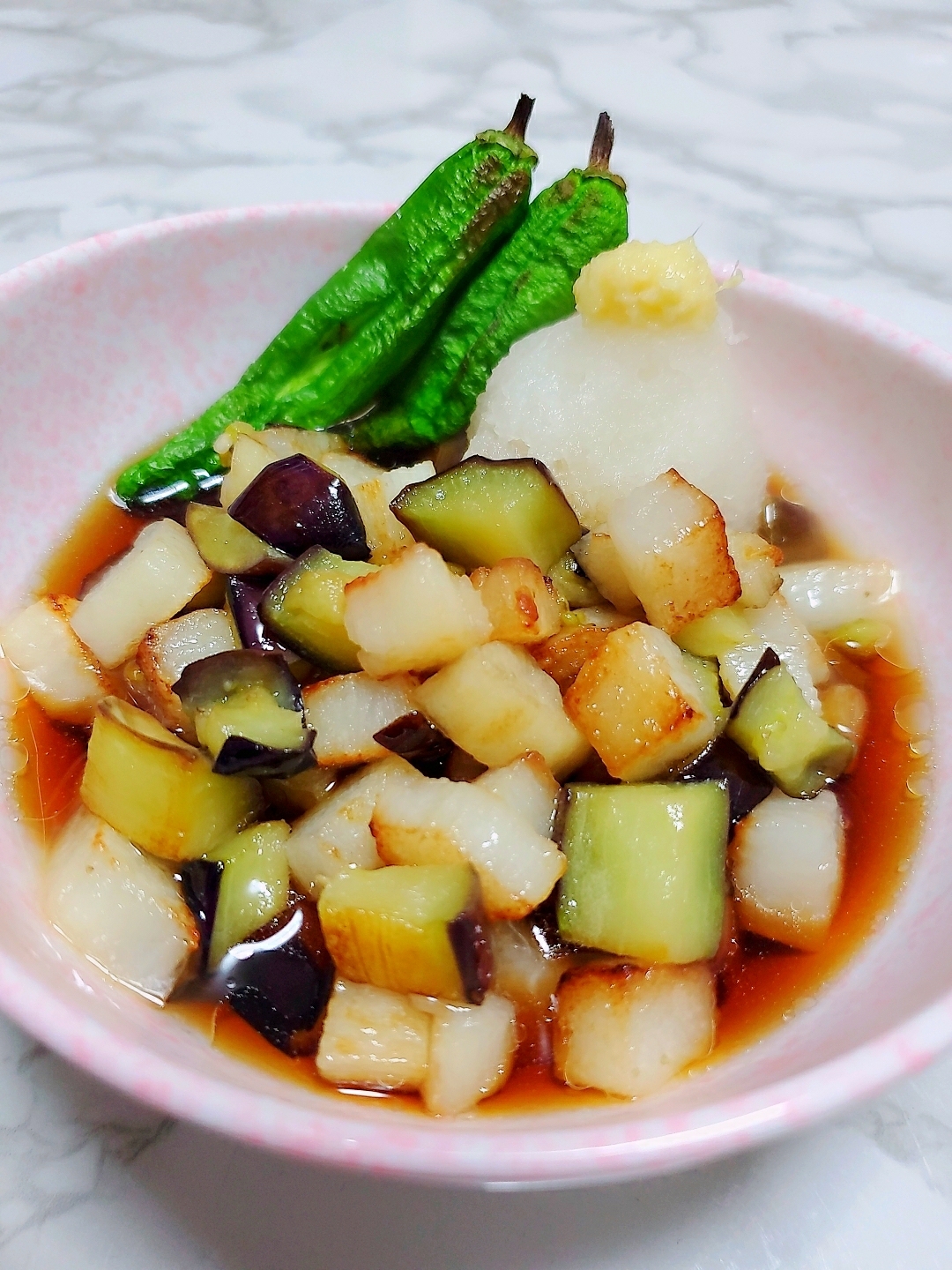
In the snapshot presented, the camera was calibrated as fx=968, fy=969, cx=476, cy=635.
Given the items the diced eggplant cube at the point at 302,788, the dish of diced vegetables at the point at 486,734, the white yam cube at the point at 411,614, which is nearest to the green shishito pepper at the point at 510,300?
the dish of diced vegetables at the point at 486,734

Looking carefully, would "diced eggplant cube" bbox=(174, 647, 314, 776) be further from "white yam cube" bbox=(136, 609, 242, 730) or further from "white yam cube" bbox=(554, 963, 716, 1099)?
"white yam cube" bbox=(554, 963, 716, 1099)

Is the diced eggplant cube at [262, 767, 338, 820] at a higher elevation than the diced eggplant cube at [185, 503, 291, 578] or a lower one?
lower

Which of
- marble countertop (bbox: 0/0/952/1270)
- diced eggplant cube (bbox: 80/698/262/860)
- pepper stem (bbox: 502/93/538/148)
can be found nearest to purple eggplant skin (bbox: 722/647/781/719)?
marble countertop (bbox: 0/0/952/1270)

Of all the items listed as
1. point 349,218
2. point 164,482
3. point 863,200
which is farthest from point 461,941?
→ point 863,200

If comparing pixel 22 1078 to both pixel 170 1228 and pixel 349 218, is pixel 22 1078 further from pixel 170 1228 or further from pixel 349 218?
pixel 349 218

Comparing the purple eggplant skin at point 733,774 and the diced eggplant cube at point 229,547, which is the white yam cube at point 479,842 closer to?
the purple eggplant skin at point 733,774

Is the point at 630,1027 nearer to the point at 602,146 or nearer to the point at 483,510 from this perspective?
the point at 483,510

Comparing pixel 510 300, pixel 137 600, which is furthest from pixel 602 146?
pixel 137 600
